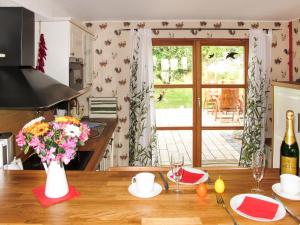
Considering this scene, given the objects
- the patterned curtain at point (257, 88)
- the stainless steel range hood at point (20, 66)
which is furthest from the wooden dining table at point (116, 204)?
the patterned curtain at point (257, 88)

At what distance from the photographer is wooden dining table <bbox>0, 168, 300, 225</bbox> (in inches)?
49.5

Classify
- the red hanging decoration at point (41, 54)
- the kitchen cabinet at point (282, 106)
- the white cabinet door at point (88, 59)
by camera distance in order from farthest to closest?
the white cabinet door at point (88, 59) < the kitchen cabinet at point (282, 106) < the red hanging decoration at point (41, 54)

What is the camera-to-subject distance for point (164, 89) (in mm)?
4770

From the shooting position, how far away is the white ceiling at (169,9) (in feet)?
11.1

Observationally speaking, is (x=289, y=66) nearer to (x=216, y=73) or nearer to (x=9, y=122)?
(x=216, y=73)

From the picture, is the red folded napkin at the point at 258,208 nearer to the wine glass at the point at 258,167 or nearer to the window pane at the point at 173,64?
the wine glass at the point at 258,167

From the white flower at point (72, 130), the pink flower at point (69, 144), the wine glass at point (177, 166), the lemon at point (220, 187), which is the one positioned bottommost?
the lemon at point (220, 187)

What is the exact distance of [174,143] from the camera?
484cm

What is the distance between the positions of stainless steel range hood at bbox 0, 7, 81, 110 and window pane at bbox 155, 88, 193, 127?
2.98 m

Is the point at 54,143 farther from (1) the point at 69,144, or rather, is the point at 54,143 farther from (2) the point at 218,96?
(2) the point at 218,96

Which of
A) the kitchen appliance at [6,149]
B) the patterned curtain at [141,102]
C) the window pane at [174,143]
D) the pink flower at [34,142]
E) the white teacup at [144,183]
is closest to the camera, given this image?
the pink flower at [34,142]

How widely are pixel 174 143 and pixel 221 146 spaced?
0.78 meters

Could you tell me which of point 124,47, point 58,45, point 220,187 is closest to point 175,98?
point 124,47

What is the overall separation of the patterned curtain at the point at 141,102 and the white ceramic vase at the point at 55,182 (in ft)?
9.78
